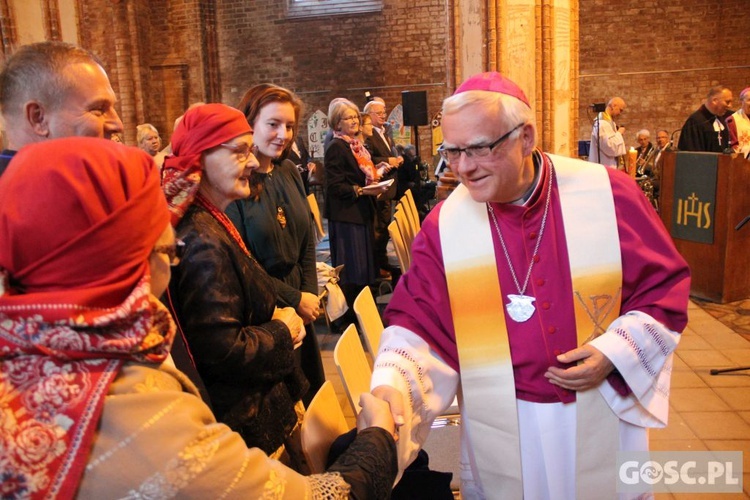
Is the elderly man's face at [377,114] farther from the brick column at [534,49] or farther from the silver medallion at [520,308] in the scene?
the silver medallion at [520,308]

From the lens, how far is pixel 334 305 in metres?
4.61

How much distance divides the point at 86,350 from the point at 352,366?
1.55m

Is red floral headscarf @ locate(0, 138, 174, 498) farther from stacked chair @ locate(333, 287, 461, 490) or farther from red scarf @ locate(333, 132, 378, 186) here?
red scarf @ locate(333, 132, 378, 186)

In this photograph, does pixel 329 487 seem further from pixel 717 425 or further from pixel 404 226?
pixel 404 226

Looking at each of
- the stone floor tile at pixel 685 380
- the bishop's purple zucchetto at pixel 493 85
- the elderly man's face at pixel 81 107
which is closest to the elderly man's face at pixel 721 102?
the stone floor tile at pixel 685 380

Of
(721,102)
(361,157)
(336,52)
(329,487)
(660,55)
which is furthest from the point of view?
(660,55)

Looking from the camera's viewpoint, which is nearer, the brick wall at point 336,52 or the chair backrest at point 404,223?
the chair backrest at point 404,223

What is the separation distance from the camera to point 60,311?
100cm

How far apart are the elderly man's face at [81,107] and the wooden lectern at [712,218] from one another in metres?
5.68

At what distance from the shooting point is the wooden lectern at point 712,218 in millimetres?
6066

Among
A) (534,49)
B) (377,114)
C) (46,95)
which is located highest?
(534,49)

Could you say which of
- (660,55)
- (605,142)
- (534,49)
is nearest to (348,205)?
(534,49)

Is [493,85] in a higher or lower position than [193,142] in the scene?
higher
